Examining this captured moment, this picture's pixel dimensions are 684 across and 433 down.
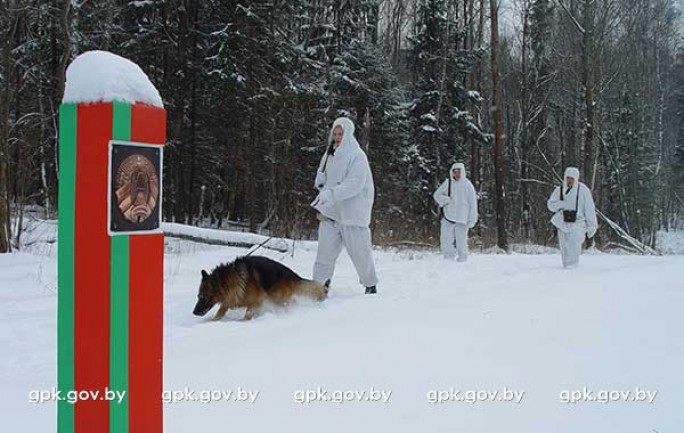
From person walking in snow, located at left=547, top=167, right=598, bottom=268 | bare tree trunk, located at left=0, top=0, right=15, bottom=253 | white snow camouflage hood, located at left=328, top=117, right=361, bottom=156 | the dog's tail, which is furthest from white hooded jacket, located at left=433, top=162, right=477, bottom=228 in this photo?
bare tree trunk, located at left=0, top=0, right=15, bottom=253

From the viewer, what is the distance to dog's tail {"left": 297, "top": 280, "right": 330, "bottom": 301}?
21.0 ft

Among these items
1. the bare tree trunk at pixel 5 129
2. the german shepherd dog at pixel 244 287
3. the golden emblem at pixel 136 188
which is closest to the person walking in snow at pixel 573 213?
the german shepherd dog at pixel 244 287

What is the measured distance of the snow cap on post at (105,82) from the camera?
1.88 metres

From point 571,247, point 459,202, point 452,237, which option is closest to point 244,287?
point 571,247

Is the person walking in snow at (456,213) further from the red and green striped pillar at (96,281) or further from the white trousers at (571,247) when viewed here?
the red and green striped pillar at (96,281)

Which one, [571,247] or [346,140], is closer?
[346,140]

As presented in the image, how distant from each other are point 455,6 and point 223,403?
32999mm

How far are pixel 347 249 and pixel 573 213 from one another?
5.84 metres

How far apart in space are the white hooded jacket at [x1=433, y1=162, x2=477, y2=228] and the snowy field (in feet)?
16.8

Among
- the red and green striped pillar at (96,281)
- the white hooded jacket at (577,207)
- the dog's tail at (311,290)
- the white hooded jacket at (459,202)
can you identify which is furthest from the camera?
the white hooded jacket at (459,202)

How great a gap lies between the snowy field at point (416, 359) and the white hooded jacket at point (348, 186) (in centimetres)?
96

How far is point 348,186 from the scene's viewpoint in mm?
7309

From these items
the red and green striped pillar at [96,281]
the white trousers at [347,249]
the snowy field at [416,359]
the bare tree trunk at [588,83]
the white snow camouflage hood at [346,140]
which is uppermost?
the bare tree trunk at [588,83]

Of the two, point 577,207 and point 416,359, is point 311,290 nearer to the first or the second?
point 416,359
